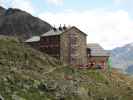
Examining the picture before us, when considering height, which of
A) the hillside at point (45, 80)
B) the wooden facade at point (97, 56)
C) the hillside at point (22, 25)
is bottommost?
the hillside at point (45, 80)

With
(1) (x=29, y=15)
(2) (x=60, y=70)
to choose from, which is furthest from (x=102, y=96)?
(1) (x=29, y=15)

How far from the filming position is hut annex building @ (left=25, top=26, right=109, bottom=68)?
285 ft

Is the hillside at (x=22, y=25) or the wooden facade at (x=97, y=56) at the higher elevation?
the hillside at (x=22, y=25)

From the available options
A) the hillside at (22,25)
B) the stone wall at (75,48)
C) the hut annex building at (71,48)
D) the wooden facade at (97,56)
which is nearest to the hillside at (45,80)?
the hut annex building at (71,48)

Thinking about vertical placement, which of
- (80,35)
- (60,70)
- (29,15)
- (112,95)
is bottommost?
(112,95)

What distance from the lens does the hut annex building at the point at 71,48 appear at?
86.9 meters

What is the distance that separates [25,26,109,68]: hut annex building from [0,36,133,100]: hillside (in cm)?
1028

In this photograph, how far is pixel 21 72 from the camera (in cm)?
5903

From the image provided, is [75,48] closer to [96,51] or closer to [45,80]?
[96,51]

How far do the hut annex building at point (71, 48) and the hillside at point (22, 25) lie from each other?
68590 millimetres

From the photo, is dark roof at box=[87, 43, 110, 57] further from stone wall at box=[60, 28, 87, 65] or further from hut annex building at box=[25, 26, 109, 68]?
stone wall at box=[60, 28, 87, 65]

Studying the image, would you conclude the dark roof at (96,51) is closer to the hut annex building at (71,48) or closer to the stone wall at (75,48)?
the hut annex building at (71,48)

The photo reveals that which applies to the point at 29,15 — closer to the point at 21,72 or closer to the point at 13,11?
the point at 13,11

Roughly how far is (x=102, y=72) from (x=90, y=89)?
17.0m
